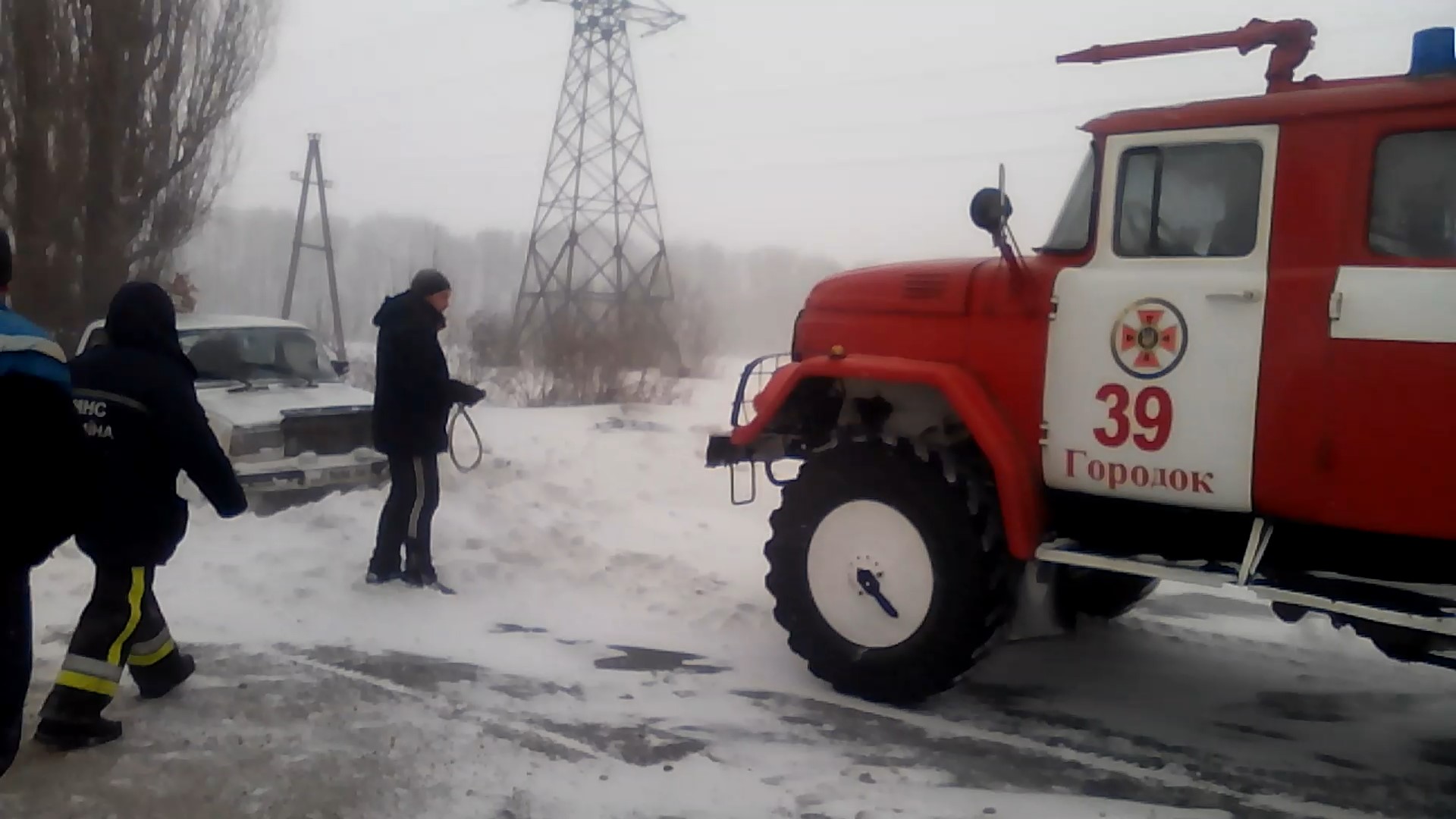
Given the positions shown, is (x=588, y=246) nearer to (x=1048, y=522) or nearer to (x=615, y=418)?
(x=615, y=418)

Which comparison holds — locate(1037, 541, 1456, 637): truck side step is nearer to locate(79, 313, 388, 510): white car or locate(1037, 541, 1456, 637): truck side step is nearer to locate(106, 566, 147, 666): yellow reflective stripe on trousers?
locate(106, 566, 147, 666): yellow reflective stripe on trousers

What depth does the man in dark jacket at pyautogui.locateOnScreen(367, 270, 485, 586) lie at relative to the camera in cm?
671

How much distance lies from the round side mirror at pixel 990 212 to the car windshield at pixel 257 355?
6.37 metres

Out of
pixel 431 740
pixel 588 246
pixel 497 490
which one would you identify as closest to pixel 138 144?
pixel 497 490

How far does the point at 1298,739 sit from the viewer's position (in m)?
4.80

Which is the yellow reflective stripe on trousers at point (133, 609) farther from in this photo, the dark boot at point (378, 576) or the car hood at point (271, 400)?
the car hood at point (271, 400)

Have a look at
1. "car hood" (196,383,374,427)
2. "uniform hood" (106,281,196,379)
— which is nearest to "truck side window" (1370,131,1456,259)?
"uniform hood" (106,281,196,379)

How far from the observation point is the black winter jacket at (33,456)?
10.1 ft

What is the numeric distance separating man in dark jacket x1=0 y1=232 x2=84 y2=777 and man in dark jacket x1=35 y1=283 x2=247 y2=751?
126 centimetres

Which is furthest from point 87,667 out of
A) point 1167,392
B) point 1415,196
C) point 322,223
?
point 322,223

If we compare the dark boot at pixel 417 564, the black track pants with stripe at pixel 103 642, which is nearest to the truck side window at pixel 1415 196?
the black track pants with stripe at pixel 103 642

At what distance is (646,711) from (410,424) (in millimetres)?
2617

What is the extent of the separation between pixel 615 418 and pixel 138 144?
7.06m

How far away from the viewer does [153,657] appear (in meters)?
4.86
